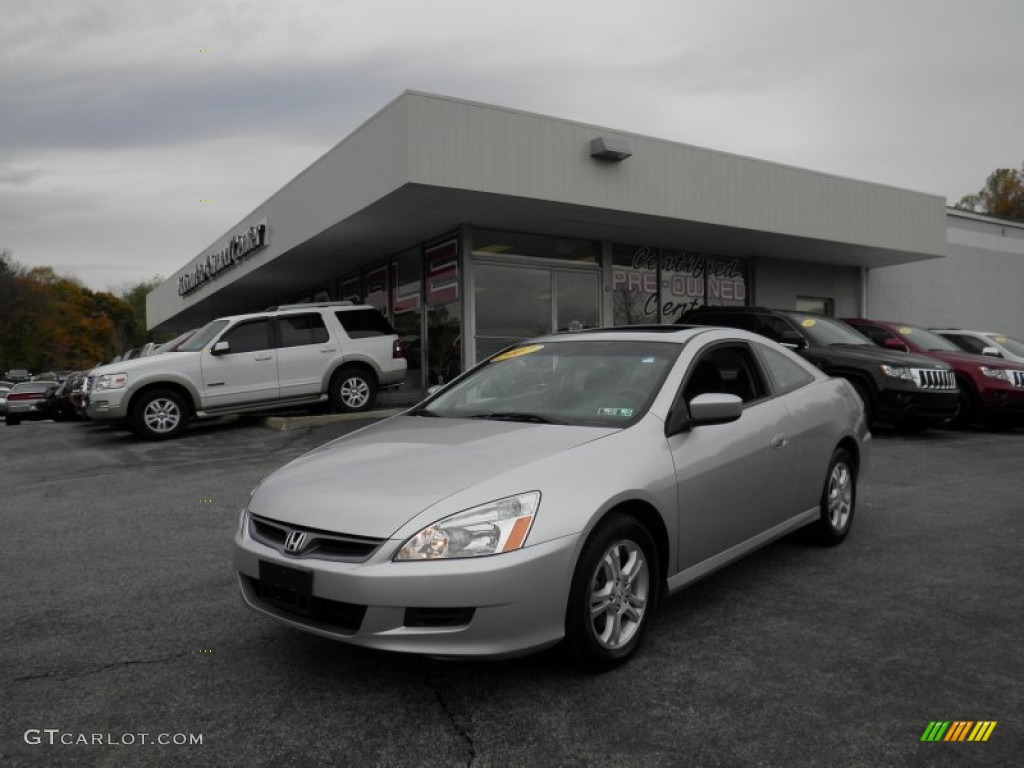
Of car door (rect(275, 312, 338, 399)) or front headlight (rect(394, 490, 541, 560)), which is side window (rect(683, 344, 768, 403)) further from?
car door (rect(275, 312, 338, 399))

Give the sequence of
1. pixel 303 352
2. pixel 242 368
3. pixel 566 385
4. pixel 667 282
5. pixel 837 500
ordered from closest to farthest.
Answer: pixel 566 385 → pixel 837 500 → pixel 242 368 → pixel 303 352 → pixel 667 282

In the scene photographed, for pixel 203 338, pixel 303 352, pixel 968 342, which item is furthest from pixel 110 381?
pixel 968 342

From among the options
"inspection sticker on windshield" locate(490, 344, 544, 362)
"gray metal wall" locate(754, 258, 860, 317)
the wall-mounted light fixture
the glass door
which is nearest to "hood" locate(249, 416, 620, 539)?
"inspection sticker on windshield" locate(490, 344, 544, 362)

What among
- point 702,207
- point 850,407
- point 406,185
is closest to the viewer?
point 850,407

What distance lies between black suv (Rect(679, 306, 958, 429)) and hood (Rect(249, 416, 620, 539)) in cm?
737

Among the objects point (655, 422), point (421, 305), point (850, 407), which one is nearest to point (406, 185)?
point (421, 305)

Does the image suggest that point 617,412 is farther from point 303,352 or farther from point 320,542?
point 303,352

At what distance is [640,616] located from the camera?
3332 millimetres

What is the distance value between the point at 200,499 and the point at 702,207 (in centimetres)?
1030

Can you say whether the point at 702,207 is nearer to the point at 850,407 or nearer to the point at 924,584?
the point at 850,407

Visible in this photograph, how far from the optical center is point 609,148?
12320 millimetres

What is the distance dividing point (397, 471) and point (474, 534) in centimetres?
55

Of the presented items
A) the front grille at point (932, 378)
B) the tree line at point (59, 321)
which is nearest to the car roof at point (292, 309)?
the front grille at point (932, 378)

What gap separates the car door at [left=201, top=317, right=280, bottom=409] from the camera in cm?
1162
